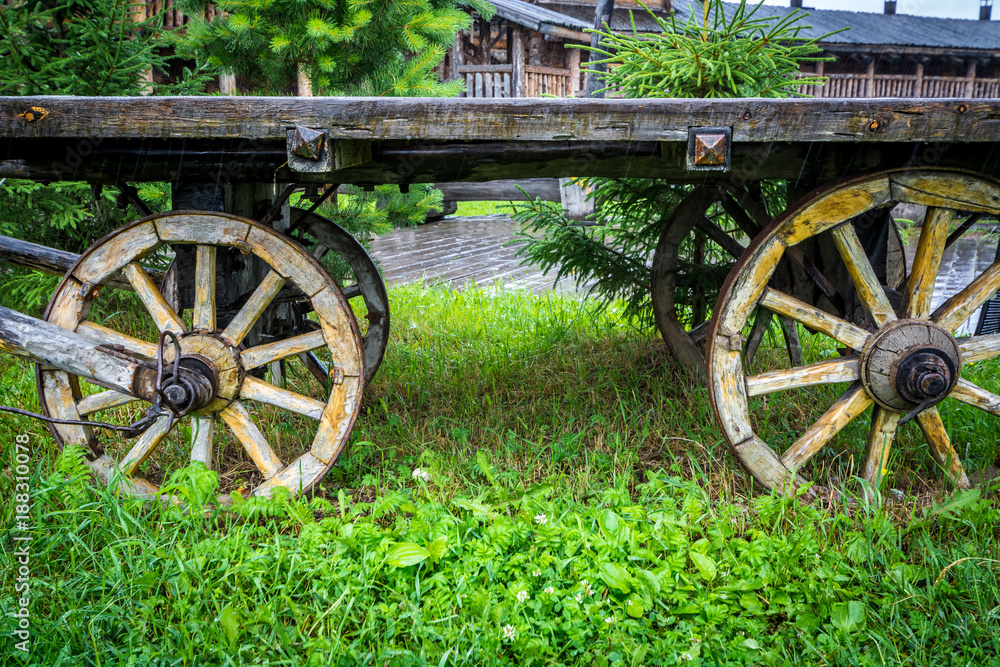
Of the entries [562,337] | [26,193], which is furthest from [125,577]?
[26,193]

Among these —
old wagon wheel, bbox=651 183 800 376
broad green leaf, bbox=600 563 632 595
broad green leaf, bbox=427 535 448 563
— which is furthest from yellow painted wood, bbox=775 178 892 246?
broad green leaf, bbox=427 535 448 563

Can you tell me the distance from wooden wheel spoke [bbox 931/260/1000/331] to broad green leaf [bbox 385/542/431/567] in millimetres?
1988

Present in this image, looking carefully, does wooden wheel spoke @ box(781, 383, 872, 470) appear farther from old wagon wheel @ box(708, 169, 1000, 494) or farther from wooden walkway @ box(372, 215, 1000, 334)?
wooden walkway @ box(372, 215, 1000, 334)

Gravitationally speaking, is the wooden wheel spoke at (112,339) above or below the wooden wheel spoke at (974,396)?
above

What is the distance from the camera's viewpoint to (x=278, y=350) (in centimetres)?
238

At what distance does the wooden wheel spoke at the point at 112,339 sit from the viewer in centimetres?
233

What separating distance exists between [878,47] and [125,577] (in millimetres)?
19425

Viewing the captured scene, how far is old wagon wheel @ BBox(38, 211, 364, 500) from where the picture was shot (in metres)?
2.27

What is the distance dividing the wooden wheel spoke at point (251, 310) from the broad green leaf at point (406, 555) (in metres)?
0.96

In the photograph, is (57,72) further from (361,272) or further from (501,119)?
(501,119)

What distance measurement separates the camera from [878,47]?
16234 millimetres

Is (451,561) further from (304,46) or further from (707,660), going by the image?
(304,46)

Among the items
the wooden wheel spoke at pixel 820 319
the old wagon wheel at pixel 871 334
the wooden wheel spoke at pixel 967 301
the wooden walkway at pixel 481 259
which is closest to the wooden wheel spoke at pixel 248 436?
the old wagon wheel at pixel 871 334

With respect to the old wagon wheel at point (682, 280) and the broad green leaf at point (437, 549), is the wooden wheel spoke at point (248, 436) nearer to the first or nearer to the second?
the broad green leaf at point (437, 549)
